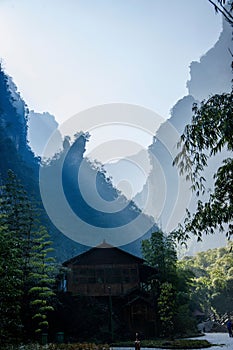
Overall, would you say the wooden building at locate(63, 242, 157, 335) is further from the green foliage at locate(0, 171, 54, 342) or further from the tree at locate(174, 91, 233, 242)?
the tree at locate(174, 91, 233, 242)

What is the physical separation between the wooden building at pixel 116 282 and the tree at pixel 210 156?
21008 millimetres

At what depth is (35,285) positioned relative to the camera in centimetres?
2405

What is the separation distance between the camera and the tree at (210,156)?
7.71m

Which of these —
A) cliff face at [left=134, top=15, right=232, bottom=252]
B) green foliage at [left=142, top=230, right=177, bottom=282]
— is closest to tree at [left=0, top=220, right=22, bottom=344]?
green foliage at [left=142, top=230, right=177, bottom=282]

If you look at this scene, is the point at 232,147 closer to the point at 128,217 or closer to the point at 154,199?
the point at 128,217

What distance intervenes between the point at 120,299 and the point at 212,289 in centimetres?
3336

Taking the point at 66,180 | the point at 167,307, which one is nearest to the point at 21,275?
the point at 167,307

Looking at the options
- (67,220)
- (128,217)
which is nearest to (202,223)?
(67,220)

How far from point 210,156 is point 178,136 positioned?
142 metres

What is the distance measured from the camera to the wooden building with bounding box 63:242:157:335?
A: 28031 mm

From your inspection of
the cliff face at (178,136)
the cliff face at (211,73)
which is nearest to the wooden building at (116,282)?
the cliff face at (178,136)

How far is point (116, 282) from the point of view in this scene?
29.8m

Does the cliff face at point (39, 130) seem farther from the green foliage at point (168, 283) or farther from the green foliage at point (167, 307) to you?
the green foliage at point (167, 307)

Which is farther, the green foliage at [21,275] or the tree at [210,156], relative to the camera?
the green foliage at [21,275]
